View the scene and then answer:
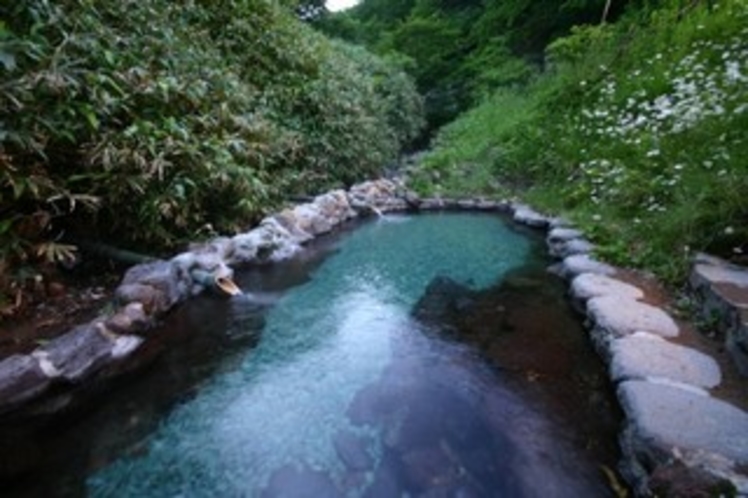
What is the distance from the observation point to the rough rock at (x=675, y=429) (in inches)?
82.5

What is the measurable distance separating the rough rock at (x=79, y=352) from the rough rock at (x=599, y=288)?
3494 mm

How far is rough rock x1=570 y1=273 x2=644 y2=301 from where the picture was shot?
3.85m

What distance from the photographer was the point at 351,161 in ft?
29.6

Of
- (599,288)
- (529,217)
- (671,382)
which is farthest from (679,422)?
(529,217)

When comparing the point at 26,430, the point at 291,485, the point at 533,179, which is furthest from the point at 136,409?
the point at 533,179

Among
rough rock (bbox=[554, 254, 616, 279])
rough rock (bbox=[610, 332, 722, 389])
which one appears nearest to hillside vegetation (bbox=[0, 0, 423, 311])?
rough rock (bbox=[554, 254, 616, 279])

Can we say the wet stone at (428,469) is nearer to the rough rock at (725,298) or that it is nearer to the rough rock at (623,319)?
the rough rock at (623,319)

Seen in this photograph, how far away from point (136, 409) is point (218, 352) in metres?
0.77

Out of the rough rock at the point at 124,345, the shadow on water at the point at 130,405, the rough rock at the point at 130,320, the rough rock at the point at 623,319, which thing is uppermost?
the rough rock at the point at 130,320

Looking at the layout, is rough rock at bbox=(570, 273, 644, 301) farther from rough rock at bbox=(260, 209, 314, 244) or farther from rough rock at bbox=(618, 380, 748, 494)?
rough rock at bbox=(260, 209, 314, 244)

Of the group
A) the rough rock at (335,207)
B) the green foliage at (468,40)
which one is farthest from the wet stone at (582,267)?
the green foliage at (468,40)

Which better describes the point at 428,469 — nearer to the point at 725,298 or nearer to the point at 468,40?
the point at 725,298

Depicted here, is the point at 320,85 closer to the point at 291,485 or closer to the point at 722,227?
the point at 722,227

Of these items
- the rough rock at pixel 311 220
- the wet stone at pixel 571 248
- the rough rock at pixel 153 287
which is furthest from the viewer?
the rough rock at pixel 311 220
